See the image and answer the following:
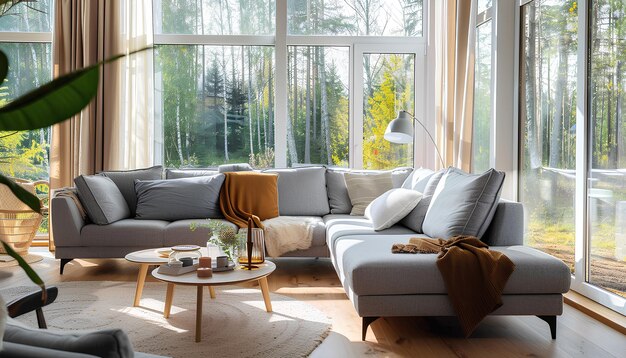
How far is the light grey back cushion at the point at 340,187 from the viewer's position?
5500 millimetres

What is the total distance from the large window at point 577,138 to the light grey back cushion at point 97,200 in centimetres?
324

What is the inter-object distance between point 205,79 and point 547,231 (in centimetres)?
381

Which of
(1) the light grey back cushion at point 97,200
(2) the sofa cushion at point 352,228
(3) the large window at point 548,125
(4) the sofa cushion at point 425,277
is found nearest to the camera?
(4) the sofa cushion at point 425,277

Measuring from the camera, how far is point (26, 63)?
6543mm

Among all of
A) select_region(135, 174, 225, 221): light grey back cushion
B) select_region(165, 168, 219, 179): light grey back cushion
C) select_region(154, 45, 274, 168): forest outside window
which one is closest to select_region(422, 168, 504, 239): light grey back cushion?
select_region(135, 174, 225, 221): light grey back cushion

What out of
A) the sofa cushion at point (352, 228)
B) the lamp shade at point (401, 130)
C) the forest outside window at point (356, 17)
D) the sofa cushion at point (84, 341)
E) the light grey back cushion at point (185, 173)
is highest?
the forest outside window at point (356, 17)

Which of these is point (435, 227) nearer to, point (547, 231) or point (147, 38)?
point (547, 231)

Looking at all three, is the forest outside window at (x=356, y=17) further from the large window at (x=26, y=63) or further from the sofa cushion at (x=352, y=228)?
the large window at (x=26, y=63)

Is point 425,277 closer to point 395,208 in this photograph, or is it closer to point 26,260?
point 395,208

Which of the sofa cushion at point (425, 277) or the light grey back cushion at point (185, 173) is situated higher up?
the light grey back cushion at point (185, 173)

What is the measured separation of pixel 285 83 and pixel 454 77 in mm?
1772

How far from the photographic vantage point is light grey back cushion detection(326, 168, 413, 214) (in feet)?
18.0

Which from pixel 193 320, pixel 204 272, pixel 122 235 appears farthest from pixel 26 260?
pixel 204 272

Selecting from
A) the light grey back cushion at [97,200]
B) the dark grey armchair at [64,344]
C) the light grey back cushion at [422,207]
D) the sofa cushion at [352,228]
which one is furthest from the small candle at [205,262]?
the dark grey armchair at [64,344]
